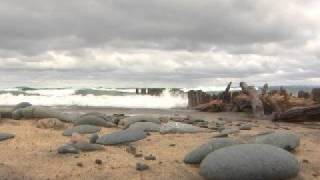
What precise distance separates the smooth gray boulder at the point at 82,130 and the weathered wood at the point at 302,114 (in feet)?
23.3

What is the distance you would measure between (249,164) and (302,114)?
9.47m

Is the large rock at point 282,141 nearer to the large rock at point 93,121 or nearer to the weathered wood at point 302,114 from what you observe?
the large rock at point 93,121

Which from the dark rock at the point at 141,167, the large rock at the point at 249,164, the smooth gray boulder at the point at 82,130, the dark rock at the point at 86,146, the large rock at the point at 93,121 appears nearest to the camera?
the large rock at the point at 249,164

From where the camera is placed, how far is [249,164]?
7.00 meters

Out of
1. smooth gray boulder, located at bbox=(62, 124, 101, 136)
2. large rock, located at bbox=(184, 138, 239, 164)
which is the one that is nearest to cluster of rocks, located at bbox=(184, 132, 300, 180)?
large rock, located at bbox=(184, 138, 239, 164)

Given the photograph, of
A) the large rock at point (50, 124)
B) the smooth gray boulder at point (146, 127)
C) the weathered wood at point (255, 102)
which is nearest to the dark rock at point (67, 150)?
the smooth gray boulder at point (146, 127)

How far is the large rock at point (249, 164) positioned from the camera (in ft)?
22.7

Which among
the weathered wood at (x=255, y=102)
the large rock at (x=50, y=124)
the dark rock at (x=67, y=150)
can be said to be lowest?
the dark rock at (x=67, y=150)

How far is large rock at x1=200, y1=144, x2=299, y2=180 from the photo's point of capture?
6934 millimetres

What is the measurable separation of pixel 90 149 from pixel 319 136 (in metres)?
5.52

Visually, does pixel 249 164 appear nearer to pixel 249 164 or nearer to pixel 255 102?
pixel 249 164

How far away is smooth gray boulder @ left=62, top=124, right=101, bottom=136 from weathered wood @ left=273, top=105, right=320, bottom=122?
7.09 metres

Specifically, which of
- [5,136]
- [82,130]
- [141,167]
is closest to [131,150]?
[141,167]

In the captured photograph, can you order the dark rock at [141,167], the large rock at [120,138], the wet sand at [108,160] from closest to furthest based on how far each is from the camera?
the wet sand at [108,160]
the dark rock at [141,167]
the large rock at [120,138]
